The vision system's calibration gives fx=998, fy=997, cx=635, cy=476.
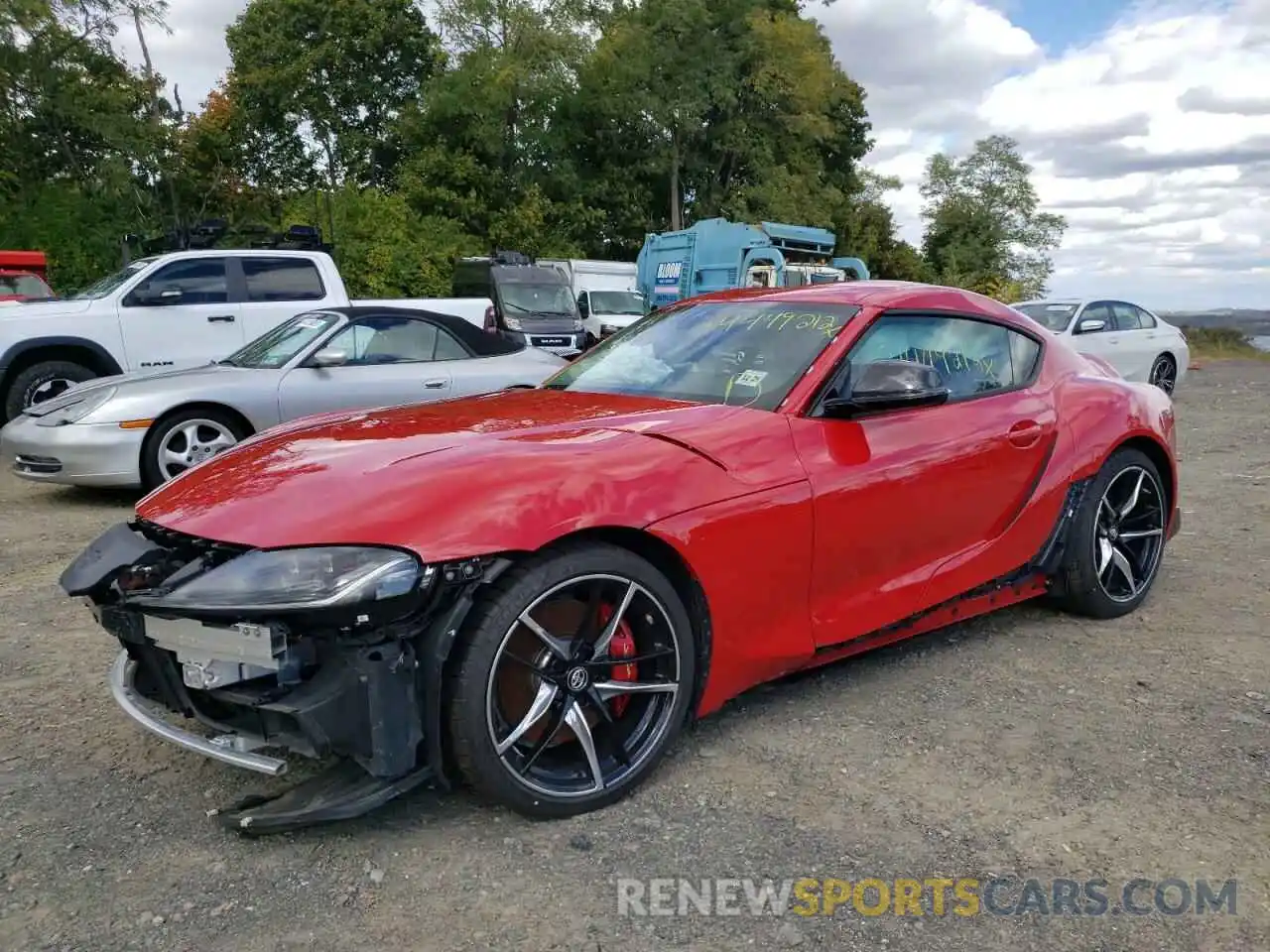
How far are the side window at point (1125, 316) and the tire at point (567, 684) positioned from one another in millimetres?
13666

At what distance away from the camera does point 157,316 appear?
30.0ft

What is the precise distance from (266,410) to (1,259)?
508 inches

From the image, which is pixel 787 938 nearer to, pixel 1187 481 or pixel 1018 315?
pixel 1018 315

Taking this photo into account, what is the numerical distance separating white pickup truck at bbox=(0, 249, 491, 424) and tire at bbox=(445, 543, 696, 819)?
6666mm

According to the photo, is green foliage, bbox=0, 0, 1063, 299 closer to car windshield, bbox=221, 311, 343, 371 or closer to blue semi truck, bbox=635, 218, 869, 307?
blue semi truck, bbox=635, 218, 869, 307

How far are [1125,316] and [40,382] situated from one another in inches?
543

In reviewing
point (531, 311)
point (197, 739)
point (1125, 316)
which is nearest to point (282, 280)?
point (197, 739)

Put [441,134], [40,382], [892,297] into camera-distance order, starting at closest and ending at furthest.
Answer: [892,297]
[40,382]
[441,134]

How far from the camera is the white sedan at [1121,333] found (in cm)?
1385

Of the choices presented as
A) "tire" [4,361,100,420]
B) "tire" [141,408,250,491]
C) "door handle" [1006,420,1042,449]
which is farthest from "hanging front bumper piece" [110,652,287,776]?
"tire" [4,361,100,420]

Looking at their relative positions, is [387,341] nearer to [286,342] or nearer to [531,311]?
[286,342]

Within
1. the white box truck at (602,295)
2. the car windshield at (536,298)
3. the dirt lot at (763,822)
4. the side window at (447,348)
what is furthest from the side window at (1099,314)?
the dirt lot at (763,822)

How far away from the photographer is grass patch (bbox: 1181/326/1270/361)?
28.9 metres

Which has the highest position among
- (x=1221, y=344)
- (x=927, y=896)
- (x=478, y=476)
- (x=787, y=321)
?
(x=787, y=321)
